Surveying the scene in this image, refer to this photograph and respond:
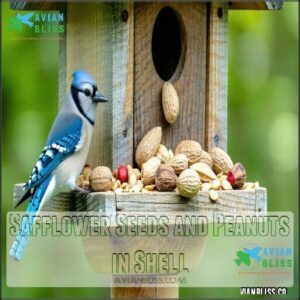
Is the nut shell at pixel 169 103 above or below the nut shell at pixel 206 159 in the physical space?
above

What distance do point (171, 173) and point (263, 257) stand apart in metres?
1.04

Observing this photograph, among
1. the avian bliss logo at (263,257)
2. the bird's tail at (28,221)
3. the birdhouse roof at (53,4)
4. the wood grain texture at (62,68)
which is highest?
the birdhouse roof at (53,4)

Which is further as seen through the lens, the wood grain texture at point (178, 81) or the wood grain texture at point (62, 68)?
the wood grain texture at point (62, 68)

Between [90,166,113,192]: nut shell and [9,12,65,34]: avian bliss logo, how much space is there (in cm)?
71

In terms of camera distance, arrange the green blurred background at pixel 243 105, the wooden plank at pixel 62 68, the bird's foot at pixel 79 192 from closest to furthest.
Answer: the bird's foot at pixel 79 192, the wooden plank at pixel 62 68, the green blurred background at pixel 243 105

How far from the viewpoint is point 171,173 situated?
12.8 feet

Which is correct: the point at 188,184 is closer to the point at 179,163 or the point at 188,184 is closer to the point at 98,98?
the point at 179,163

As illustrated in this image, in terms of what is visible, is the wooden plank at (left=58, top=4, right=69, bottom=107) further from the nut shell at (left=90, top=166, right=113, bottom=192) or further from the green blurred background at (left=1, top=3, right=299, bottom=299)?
the green blurred background at (left=1, top=3, right=299, bottom=299)

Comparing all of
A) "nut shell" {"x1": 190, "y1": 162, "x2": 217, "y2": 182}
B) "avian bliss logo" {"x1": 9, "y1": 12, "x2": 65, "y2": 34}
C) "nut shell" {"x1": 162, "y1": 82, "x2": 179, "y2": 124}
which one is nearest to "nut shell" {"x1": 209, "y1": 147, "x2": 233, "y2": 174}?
"nut shell" {"x1": 190, "y1": 162, "x2": 217, "y2": 182}

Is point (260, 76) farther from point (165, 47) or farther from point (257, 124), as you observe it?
point (165, 47)

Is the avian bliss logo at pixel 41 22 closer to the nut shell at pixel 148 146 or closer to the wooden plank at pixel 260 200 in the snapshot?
the nut shell at pixel 148 146

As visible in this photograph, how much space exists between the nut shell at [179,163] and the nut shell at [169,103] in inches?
9.1

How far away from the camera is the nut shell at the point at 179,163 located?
13.0 feet

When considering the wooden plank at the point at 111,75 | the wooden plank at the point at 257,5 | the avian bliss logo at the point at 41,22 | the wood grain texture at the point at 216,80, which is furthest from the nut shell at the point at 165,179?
the wooden plank at the point at 257,5
